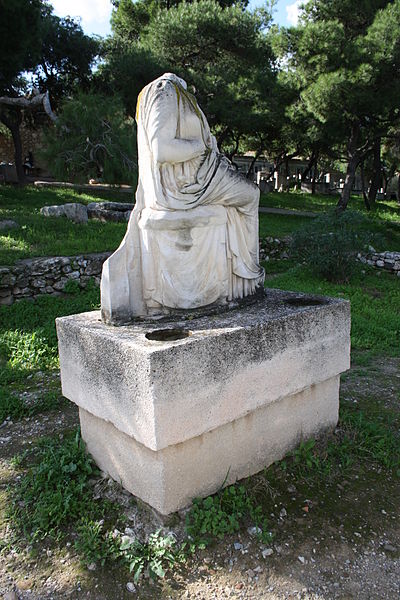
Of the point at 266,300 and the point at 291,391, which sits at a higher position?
the point at 266,300

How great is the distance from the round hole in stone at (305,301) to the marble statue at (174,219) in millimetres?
473

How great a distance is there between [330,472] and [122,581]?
1.37 metres

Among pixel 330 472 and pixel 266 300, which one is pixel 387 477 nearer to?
pixel 330 472

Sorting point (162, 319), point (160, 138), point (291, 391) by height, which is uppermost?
point (160, 138)

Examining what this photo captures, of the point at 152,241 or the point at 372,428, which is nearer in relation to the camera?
the point at 152,241

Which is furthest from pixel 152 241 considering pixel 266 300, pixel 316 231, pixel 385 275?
pixel 385 275

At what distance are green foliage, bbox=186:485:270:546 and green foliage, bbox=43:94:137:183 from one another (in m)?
9.97

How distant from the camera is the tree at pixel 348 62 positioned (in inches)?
406

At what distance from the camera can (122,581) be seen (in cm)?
207

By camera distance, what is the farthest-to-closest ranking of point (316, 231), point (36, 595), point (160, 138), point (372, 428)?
point (316, 231) → point (372, 428) → point (160, 138) → point (36, 595)

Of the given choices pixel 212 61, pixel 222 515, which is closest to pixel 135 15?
pixel 212 61

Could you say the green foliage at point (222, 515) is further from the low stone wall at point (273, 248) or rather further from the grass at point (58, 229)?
the low stone wall at point (273, 248)

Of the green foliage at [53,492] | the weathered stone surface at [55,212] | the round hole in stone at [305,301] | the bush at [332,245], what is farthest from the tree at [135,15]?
the green foliage at [53,492]

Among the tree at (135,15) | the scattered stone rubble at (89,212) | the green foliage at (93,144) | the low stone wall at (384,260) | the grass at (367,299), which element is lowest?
the grass at (367,299)
